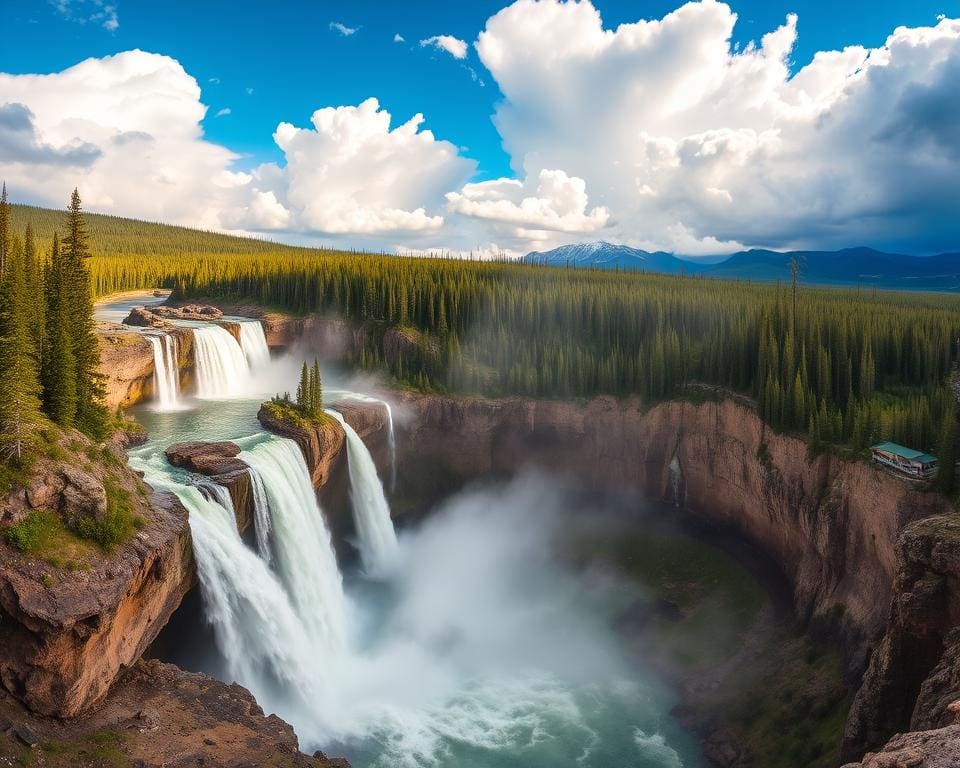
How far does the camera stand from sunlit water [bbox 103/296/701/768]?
41.9 m

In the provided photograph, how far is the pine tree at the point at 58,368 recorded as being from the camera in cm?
3891

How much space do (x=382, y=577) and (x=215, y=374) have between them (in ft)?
105

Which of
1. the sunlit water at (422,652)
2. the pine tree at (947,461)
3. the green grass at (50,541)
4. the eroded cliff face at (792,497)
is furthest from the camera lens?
the pine tree at (947,461)

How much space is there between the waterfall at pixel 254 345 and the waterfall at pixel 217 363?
9.96 feet

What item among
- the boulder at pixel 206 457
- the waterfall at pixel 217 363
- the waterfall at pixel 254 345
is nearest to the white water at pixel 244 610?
the boulder at pixel 206 457

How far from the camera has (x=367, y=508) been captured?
2687 inches

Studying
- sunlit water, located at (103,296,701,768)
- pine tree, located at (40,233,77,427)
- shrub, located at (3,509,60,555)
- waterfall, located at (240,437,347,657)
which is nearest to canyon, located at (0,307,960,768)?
shrub, located at (3,509,60,555)

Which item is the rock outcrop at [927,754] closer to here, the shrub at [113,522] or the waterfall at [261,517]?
the shrub at [113,522]

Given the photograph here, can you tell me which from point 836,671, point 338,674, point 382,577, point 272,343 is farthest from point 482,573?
point 272,343

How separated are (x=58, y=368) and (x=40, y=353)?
1429 mm

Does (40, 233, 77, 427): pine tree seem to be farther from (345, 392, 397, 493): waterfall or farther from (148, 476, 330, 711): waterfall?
(345, 392, 397, 493): waterfall

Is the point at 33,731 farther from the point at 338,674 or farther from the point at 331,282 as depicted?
the point at 331,282

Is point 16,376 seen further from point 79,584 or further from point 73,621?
point 73,621

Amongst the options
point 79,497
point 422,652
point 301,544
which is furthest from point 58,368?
point 422,652
